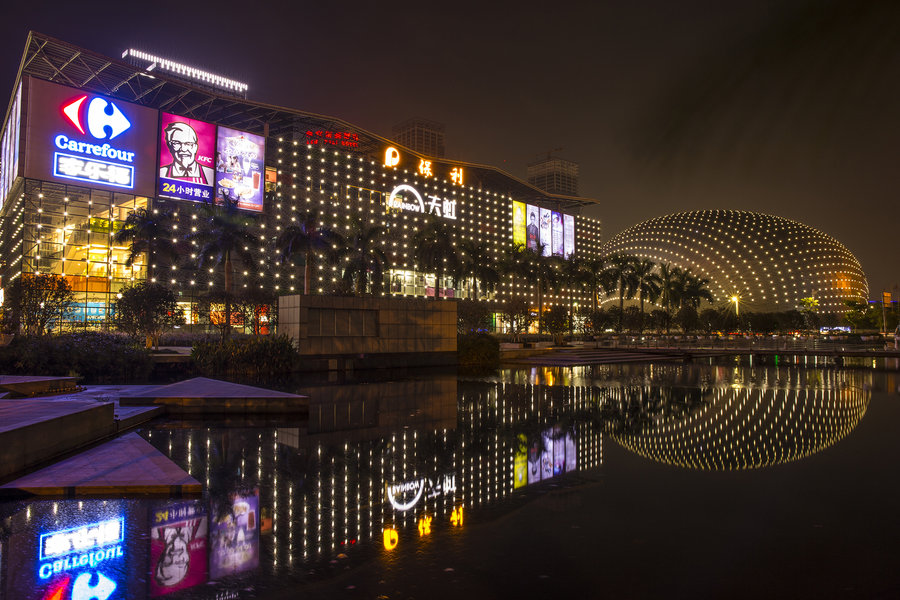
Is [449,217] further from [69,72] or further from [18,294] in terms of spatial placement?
[18,294]

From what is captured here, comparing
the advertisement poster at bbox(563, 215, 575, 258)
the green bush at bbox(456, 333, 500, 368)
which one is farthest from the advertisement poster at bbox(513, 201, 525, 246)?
the green bush at bbox(456, 333, 500, 368)

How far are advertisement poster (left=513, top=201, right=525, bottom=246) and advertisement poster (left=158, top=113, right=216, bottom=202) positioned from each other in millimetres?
68890

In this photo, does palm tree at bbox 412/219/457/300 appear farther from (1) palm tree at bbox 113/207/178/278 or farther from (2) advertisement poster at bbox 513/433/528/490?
(2) advertisement poster at bbox 513/433/528/490

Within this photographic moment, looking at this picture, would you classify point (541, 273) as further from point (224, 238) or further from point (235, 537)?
point (235, 537)

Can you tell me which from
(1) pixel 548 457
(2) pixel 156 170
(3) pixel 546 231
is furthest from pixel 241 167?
(3) pixel 546 231

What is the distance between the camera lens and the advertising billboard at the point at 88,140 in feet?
171

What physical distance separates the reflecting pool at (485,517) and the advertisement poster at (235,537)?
1.1 inches

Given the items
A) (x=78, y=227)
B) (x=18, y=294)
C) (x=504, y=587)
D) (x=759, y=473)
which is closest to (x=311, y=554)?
(x=504, y=587)

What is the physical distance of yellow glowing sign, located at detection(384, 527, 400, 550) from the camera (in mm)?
5672

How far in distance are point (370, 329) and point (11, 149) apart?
5104cm

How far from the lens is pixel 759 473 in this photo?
8766mm

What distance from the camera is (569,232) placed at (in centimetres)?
13175

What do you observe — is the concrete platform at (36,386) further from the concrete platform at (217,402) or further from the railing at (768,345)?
the railing at (768,345)

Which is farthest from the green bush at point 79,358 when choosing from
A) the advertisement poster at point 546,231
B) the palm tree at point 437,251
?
the advertisement poster at point 546,231
